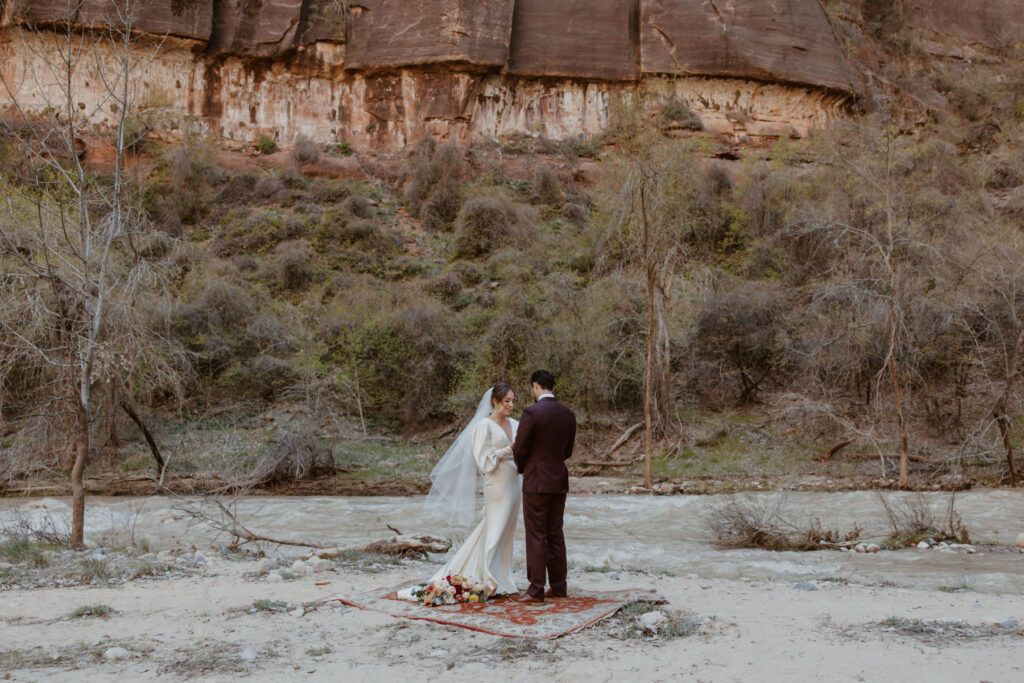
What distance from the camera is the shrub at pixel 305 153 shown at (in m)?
34.2

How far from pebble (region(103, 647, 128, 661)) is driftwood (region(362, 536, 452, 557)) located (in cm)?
389

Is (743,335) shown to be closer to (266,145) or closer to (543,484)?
(543,484)

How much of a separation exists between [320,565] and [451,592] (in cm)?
246

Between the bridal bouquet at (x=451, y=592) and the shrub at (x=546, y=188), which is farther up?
the shrub at (x=546, y=188)

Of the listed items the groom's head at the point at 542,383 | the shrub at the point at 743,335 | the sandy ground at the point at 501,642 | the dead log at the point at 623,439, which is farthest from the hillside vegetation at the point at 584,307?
the groom's head at the point at 542,383

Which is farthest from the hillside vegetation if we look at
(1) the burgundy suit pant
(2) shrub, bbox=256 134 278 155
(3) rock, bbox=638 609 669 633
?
(3) rock, bbox=638 609 669 633

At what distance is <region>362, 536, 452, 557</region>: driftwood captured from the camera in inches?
333

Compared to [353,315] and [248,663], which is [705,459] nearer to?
[353,315]

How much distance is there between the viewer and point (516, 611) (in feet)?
17.8

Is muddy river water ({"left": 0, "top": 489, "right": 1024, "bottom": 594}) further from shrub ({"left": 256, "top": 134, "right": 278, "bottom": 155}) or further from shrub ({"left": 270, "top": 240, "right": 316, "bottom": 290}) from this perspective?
shrub ({"left": 256, "top": 134, "right": 278, "bottom": 155})

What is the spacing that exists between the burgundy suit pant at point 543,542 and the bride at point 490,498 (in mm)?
292

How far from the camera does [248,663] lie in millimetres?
4402

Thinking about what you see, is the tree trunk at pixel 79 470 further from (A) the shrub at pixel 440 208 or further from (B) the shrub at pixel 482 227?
(A) the shrub at pixel 440 208

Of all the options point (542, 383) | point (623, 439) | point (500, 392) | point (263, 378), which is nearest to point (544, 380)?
point (542, 383)
